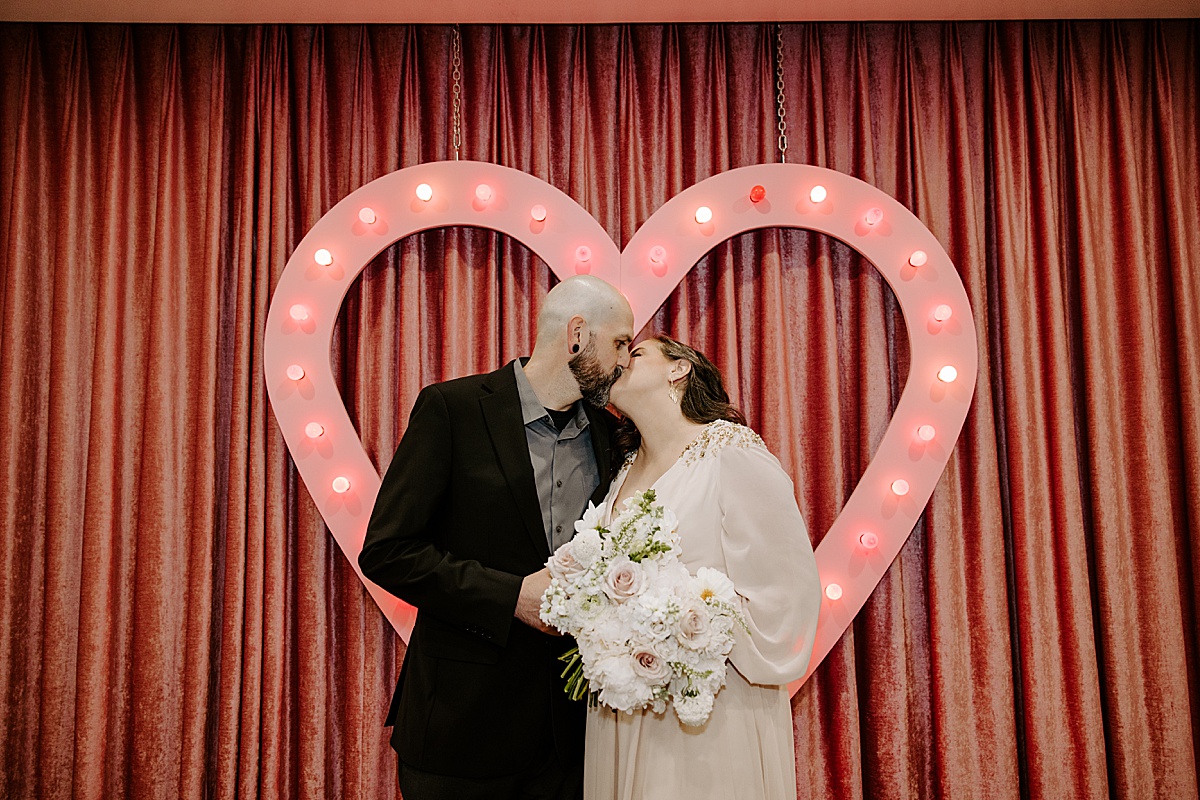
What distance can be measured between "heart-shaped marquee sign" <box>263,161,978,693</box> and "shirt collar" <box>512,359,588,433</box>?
1.59 ft

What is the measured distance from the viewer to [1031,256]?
289 centimetres

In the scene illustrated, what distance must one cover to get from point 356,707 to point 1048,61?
3.38 m

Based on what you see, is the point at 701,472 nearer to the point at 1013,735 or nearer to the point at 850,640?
the point at 850,640

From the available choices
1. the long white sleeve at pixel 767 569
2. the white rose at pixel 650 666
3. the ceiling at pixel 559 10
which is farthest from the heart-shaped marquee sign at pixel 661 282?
the white rose at pixel 650 666

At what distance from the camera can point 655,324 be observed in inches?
113

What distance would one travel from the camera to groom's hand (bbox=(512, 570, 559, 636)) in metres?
1.98

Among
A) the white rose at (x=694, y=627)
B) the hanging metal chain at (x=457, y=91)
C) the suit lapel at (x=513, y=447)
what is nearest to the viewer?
the white rose at (x=694, y=627)

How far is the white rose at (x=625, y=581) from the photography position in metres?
1.76

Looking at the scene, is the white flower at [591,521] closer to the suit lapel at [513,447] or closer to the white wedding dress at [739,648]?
the white wedding dress at [739,648]

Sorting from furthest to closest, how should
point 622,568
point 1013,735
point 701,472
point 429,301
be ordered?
point 429,301 → point 1013,735 → point 701,472 → point 622,568

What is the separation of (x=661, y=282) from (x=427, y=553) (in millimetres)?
1161

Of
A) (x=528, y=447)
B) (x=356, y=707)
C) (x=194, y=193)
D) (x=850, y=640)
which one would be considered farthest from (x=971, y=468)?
(x=194, y=193)

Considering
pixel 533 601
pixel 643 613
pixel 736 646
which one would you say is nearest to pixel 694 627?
pixel 643 613

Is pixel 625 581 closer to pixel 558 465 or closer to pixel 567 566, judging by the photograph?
pixel 567 566
